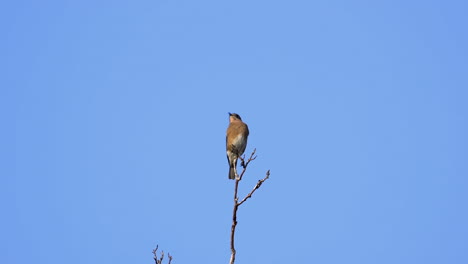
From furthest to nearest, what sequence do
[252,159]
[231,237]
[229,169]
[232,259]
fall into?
1. [229,169]
2. [252,159]
3. [231,237]
4. [232,259]

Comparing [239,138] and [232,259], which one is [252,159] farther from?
[239,138]

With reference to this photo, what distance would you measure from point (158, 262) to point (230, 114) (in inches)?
359

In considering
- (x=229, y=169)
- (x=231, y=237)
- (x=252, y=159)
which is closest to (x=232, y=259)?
(x=231, y=237)

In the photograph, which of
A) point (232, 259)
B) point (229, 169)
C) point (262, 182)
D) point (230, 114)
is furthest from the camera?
point (230, 114)

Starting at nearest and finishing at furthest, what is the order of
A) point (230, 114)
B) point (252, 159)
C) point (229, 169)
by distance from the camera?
point (252, 159), point (229, 169), point (230, 114)

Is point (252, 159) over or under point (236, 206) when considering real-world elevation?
Result: over

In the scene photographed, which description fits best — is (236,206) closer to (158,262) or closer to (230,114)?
(158,262)

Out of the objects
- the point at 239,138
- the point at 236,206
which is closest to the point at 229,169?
the point at 239,138

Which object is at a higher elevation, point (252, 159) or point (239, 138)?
point (239, 138)

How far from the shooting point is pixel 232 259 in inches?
216

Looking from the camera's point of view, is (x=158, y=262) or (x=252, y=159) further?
(x=252, y=159)

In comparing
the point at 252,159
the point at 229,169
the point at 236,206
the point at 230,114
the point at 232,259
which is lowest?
the point at 232,259

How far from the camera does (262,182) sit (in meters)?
6.59

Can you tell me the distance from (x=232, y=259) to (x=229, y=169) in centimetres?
→ 744
